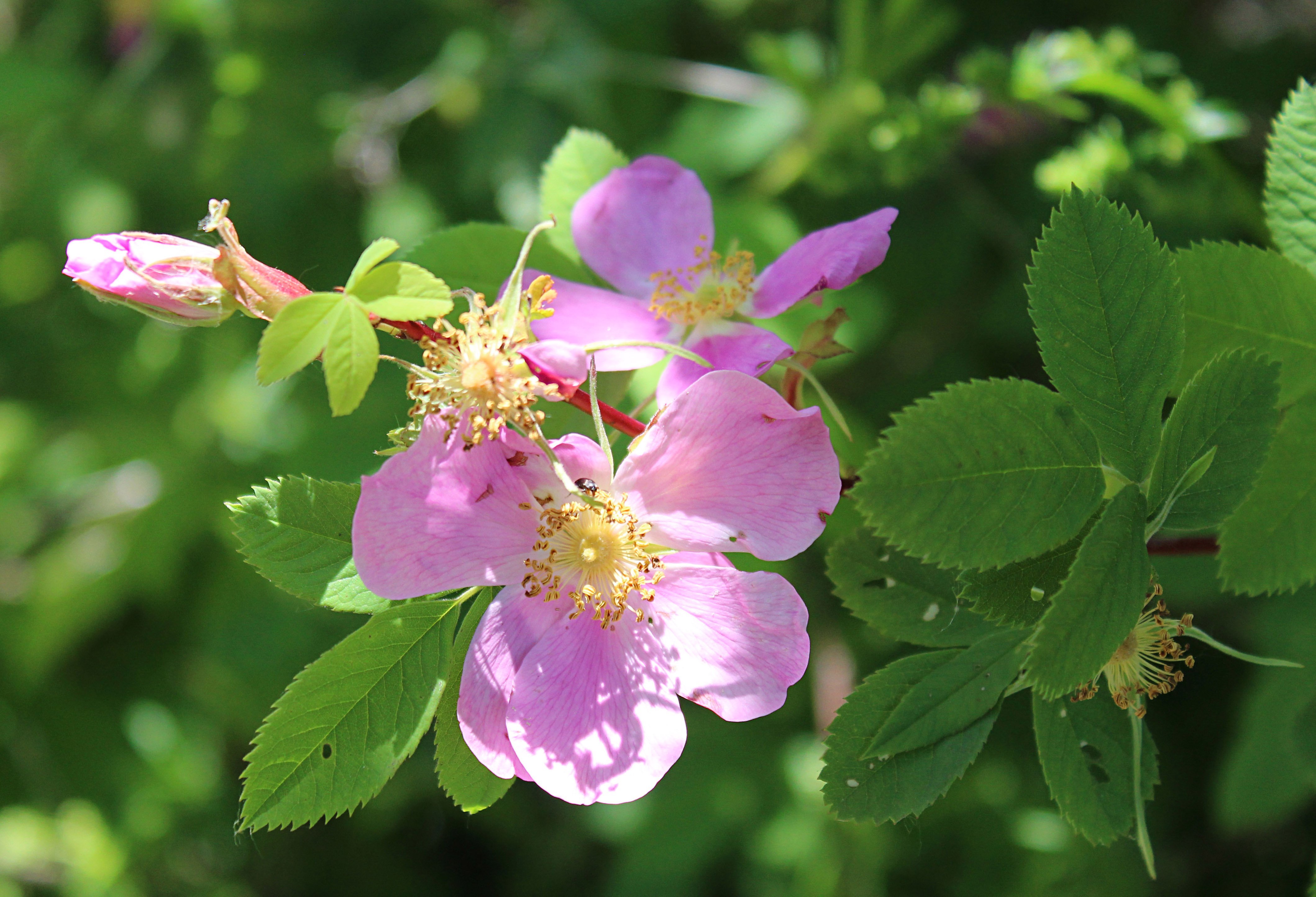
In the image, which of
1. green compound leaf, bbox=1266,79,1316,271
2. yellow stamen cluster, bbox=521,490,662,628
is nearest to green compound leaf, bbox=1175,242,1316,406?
green compound leaf, bbox=1266,79,1316,271

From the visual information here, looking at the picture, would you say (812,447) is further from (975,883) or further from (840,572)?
(975,883)

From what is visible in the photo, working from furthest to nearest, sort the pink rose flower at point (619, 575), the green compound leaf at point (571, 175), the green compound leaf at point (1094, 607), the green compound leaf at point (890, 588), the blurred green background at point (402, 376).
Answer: the blurred green background at point (402, 376) < the green compound leaf at point (571, 175) < the green compound leaf at point (890, 588) < the pink rose flower at point (619, 575) < the green compound leaf at point (1094, 607)

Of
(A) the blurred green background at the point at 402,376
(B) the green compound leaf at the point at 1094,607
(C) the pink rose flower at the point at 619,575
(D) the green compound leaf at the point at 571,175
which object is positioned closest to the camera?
(B) the green compound leaf at the point at 1094,607

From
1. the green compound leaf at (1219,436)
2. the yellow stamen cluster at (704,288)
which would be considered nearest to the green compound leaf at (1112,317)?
the green compound leaf at (1219,436)

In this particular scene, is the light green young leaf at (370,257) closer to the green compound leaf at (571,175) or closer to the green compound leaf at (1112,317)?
the green compound leaf at (571,175)

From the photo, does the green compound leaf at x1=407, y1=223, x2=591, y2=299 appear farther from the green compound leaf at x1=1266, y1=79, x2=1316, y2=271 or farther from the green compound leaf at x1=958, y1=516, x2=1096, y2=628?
the green compound leaf at x1=1266, y1=79, x2=1316, y2=271

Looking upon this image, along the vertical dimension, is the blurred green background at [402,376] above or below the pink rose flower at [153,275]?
below

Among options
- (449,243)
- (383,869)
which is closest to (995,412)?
(449,243)
